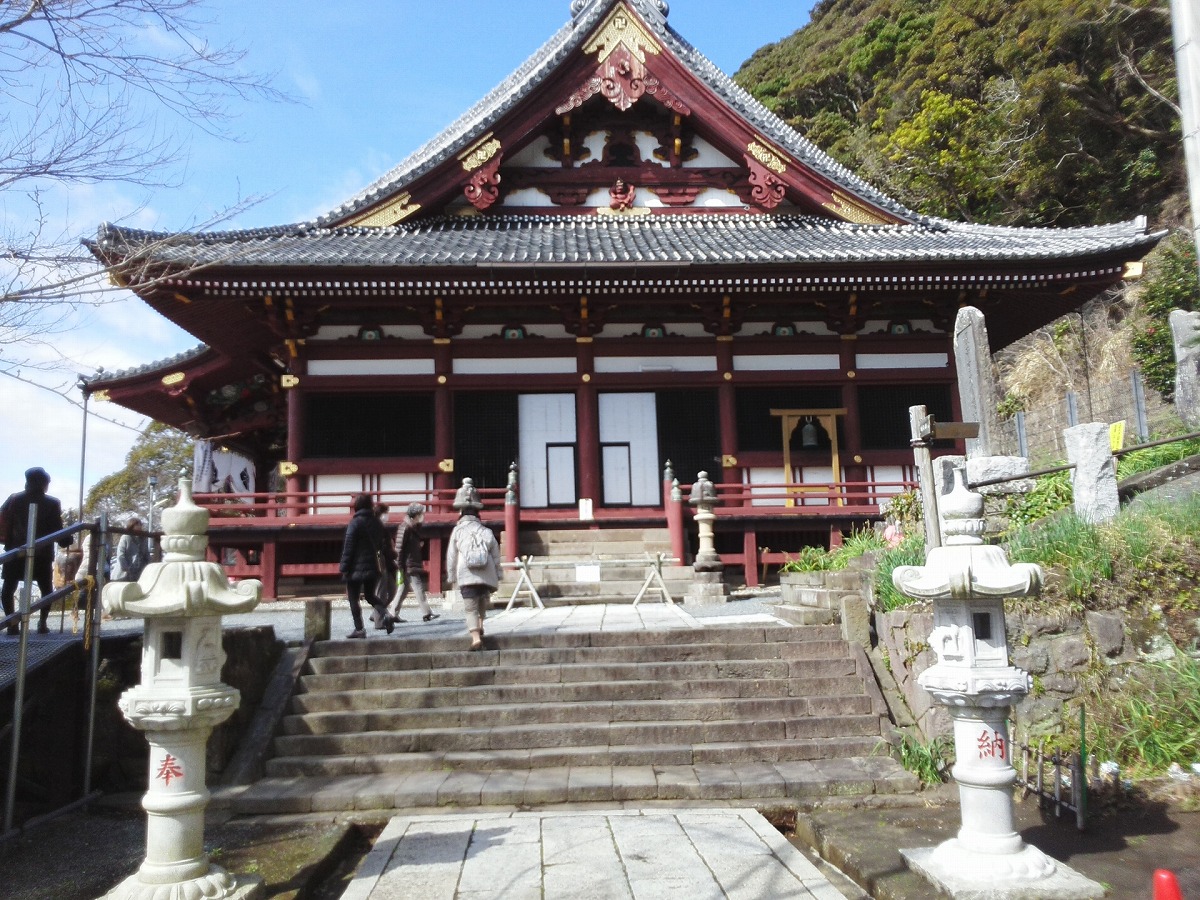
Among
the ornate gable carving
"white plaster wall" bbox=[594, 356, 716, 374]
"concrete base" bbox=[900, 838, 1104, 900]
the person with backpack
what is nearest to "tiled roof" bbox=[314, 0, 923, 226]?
the ornate gable carving

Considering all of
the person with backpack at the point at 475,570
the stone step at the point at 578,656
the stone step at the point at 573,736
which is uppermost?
the person with backpack at the point at 475,570

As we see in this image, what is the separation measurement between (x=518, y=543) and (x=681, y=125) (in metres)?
9.02

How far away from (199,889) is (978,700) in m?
3.80

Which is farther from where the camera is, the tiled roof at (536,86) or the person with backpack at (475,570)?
the tiled roof at (536,86)

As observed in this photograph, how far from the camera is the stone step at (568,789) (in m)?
5.37

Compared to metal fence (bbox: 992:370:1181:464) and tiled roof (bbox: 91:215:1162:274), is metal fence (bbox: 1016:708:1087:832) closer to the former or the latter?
metal fence (bbox: 992:370:1181:464)

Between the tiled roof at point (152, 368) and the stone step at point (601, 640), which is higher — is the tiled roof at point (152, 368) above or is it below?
above

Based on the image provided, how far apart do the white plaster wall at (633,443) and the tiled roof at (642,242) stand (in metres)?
2.78

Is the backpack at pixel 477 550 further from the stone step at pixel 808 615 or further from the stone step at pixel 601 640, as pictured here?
the stone step at pixel 808 615

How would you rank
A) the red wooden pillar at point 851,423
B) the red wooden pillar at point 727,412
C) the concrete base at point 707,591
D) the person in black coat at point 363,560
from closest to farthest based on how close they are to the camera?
the person in black coat at point 363,560
the concrete base at point 707,591
the red wooden pillar at point 727,412
the red wooden pillar at point 851,423

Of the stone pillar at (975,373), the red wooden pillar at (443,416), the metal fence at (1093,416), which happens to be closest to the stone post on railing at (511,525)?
the red wooden pillar at (443,416)

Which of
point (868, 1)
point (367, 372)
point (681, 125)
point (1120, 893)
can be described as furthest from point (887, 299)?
point (868, 1)

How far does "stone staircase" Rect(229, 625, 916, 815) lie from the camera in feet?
17.8

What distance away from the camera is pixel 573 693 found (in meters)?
6.67
